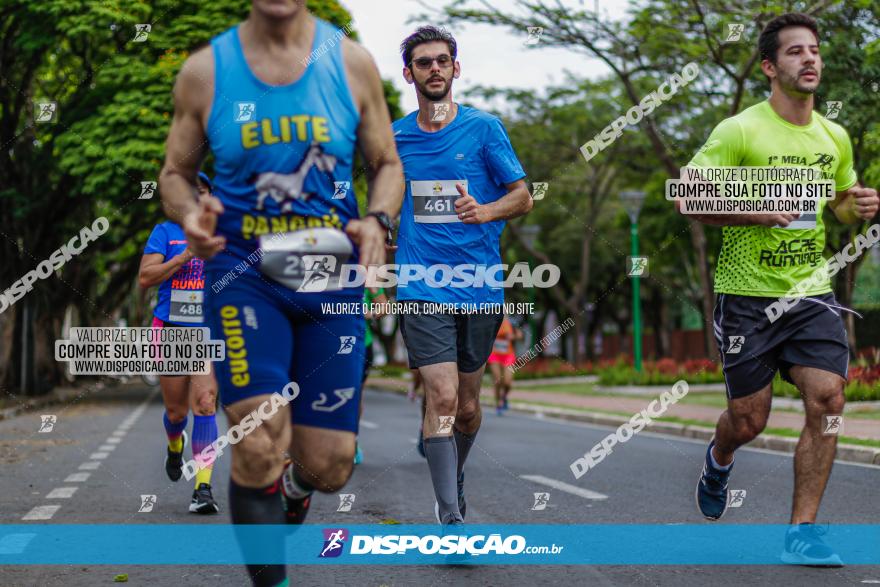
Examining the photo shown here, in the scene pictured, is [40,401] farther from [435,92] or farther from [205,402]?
[435,92]

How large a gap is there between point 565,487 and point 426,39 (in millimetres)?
3859

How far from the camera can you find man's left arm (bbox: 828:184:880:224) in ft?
18.0

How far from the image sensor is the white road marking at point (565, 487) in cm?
811

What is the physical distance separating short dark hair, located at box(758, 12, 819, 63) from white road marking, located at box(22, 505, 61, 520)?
476 cm

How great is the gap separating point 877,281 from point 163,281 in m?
74.2

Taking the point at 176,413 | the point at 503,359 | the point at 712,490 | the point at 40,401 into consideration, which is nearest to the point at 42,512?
the point at 176,413

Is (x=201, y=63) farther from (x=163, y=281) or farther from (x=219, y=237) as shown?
(x=163, y=281)

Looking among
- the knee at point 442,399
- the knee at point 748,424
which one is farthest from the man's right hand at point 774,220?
the knee at point 442,399

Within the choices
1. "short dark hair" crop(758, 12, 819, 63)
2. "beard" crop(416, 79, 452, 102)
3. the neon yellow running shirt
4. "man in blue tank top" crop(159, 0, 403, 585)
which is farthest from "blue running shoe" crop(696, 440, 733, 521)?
"man in blue tank top" crop(159, 0, 403, 585)

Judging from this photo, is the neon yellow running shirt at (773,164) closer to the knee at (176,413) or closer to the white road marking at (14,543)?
the white road marking at (14,543)

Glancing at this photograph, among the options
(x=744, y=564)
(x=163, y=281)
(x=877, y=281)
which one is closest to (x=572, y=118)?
(x=163, y=281)

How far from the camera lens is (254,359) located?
3570mm

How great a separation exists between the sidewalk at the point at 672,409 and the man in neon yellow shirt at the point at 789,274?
6.27m

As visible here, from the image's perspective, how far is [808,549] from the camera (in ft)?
17.2
